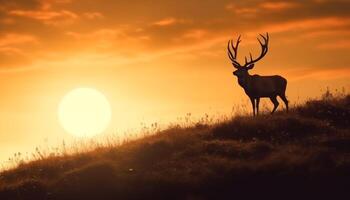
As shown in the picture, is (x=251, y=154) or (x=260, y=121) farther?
(x=260, y=121)

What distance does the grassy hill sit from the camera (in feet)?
62.3

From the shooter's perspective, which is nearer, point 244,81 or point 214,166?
point 214,166

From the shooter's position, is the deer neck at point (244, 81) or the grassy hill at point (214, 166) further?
the deer neck at point (244, 81)

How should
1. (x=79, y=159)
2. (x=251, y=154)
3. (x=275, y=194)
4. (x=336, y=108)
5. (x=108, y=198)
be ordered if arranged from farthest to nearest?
1. (x=336, y=108)
2. (x=79, y=159)
3. (x=251, y=154)
4. (x=108, y=198)
5. (x=275, y=194)

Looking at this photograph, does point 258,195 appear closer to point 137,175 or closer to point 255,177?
point 255,177

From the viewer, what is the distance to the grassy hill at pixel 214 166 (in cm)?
1900

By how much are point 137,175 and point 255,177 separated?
393 centimetres

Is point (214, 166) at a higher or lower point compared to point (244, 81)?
lower

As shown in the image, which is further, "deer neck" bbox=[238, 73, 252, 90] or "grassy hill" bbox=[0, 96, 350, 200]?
"deer neck" bbox=[238, 73, 252, 90]

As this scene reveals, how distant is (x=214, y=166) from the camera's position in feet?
67.6

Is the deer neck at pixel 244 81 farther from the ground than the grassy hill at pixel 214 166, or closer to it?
farther from the ground

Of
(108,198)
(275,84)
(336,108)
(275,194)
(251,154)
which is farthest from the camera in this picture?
(275,84)

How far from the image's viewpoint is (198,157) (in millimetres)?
21672

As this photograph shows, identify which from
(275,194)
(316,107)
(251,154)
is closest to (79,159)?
(251,154)
